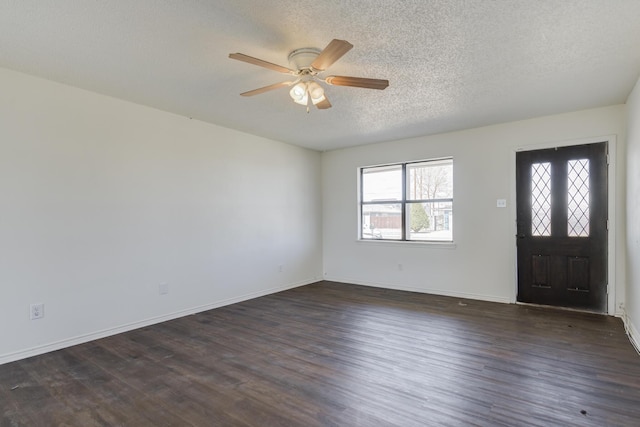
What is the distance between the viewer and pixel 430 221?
17.4 ft

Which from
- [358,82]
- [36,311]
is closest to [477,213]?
[358,82]

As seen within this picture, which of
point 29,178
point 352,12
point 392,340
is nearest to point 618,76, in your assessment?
point 352,12

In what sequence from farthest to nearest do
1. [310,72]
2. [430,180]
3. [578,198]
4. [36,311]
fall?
[430,180]
[578,198]
[36,311]
[310,72]

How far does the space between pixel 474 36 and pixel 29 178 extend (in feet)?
12.5

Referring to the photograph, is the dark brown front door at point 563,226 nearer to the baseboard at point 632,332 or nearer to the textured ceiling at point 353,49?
the baseboard at point 632,332

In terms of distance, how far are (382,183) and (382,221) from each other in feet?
2.21

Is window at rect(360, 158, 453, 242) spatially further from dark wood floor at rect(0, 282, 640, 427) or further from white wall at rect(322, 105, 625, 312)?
dark wood floor at rect(0, 282, 640, 427)

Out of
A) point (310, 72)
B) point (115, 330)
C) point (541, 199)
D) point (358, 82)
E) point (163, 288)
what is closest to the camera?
point (358, 82)

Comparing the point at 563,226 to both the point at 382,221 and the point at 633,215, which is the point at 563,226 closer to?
the point at 633,215

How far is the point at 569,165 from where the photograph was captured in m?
4.12

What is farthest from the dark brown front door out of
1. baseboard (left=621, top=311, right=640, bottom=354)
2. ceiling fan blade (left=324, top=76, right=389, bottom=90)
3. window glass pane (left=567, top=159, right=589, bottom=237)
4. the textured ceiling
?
ceiling fan blade (left=324, top=76, right=389, bottom=90)

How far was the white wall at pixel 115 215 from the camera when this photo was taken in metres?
2.87

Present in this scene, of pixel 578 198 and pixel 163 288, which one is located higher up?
pixel 578 198

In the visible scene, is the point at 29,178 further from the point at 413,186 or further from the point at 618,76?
the point at 618,76
